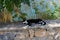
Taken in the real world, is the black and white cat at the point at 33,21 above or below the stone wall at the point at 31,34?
above

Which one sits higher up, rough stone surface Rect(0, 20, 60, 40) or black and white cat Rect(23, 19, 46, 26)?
black and white cat Rect(23, 19, 46, 26)

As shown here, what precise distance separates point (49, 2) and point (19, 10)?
38 centimetres

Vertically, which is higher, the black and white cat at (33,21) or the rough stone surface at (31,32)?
the black and white cat at (33,21)

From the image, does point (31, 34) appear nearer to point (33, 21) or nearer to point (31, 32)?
point (31, 32)

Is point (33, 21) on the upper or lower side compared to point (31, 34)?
upper

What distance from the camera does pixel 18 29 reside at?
1.50 m

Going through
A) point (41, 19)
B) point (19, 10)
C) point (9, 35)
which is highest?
point (19, 10)

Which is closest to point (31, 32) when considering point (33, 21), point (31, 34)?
point (31, 34)

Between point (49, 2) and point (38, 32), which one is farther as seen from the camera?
point (49, 2)

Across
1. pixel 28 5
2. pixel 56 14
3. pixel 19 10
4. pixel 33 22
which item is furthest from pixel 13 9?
pixel 56 14

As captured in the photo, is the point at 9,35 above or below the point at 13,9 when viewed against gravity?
below

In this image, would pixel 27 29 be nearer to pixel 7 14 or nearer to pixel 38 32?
pixel 38 32

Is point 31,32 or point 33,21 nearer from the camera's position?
point 31,32

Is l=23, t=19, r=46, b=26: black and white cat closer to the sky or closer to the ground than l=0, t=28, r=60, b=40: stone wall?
closer to the sky
